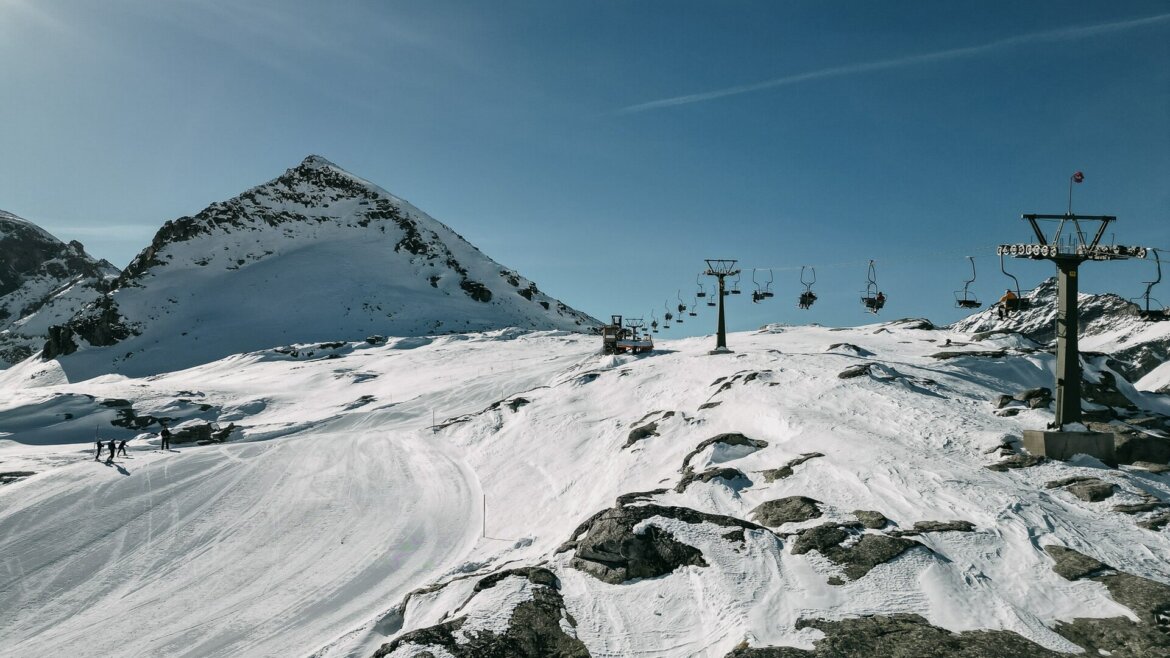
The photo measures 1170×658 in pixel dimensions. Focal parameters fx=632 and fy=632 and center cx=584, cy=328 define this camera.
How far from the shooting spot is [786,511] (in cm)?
1463

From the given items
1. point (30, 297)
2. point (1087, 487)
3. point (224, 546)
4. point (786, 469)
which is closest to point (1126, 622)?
point (1087, 487)

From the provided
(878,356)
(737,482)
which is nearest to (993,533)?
(737,482)

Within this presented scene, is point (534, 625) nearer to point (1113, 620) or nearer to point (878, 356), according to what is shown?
point (1113, 620)

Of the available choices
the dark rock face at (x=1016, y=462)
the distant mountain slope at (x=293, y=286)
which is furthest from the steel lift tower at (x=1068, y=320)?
the distant mountain slope at (x=293, y=286)

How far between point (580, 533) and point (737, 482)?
4885 mm

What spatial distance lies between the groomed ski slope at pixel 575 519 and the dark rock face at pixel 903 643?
0.37 m

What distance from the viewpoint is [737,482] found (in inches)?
679

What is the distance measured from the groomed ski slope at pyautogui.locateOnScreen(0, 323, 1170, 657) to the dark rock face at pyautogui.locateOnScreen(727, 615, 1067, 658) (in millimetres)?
369

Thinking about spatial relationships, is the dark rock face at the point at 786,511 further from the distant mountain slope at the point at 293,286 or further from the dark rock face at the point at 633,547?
the distant mountain slope at the point at 293,286

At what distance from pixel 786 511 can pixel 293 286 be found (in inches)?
4428

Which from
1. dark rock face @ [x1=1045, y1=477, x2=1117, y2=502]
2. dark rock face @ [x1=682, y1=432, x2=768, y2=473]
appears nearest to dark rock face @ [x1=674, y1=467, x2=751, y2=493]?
dark rock face @ [x1=682, y1=432, x2=768, y2=473]

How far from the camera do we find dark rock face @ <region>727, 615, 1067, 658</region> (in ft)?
30.5

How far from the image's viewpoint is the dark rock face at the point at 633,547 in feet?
41.5

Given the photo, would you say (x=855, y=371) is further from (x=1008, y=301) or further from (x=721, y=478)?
(x=721, y=478)
